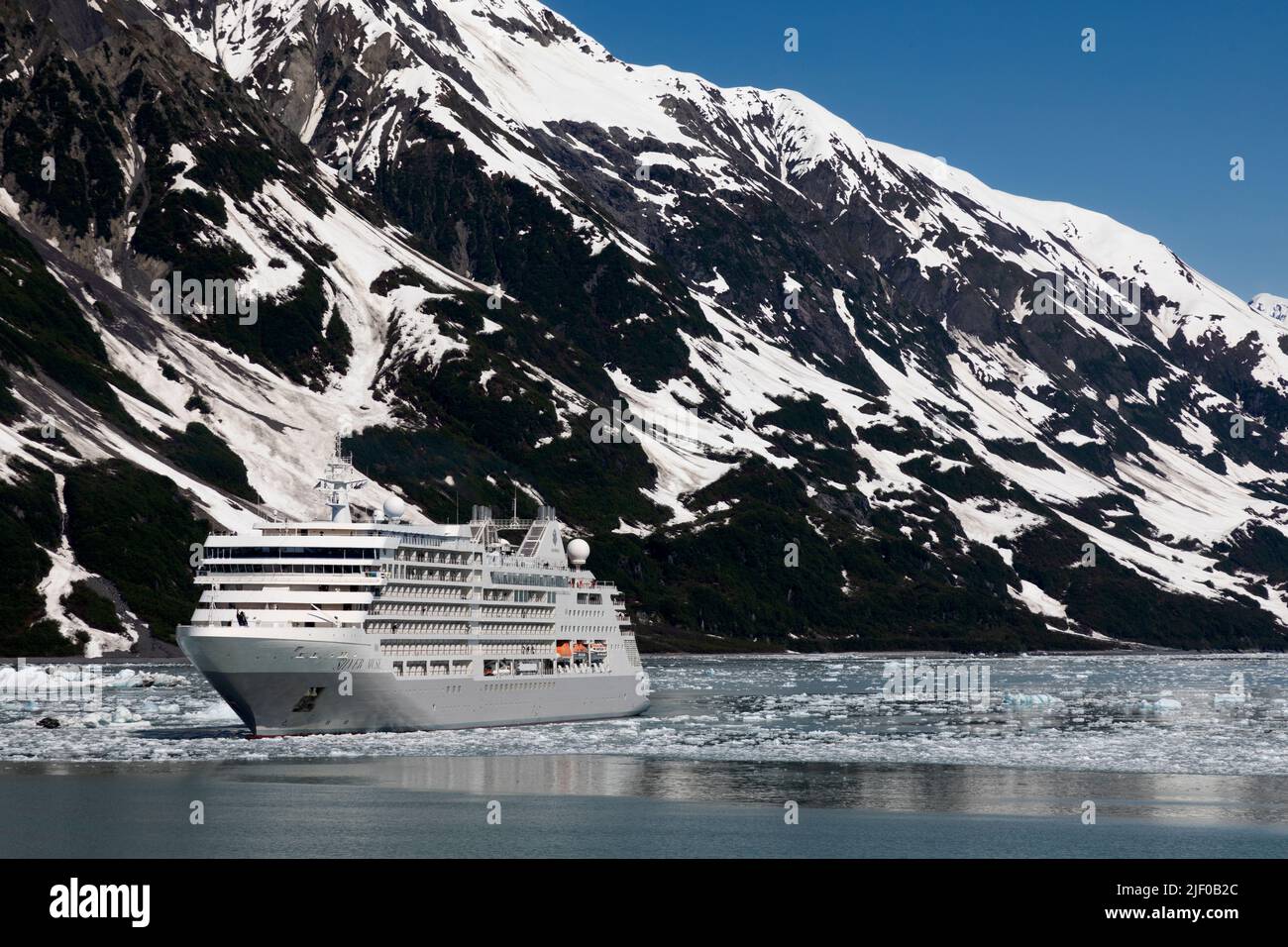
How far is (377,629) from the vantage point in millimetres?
130500

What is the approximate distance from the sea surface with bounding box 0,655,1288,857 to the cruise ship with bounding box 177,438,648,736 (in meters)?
3.06

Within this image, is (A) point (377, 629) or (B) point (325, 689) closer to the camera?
(B) point (325, 689)

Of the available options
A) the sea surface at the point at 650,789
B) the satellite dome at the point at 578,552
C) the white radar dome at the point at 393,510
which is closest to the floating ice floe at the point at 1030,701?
the sea surface at the point at 650,789

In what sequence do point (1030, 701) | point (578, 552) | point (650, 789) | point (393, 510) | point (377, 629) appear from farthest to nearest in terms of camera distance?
point (1030, 701) → point (578, 552) → point (393, 510) → point (377, 629) → point (650, 789)

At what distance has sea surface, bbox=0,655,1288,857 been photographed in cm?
8194

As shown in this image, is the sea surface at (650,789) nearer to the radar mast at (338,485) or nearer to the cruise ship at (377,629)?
the cruise ship at (377,629)

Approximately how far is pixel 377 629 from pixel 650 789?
34.7m

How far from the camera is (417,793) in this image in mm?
98938

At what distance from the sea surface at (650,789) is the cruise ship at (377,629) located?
3063mm

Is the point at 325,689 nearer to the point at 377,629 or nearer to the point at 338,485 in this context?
the point at 377,629

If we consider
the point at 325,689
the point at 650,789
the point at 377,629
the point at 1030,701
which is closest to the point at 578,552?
the point at 377,629

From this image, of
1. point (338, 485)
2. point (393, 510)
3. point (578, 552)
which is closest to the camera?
point (338, 485)
